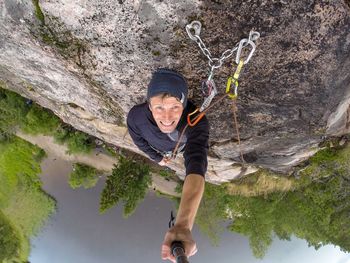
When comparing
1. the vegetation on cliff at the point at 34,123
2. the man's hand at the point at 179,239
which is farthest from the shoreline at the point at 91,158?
the man's hand at the point at 179,239

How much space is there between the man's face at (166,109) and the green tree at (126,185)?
10.2 ft

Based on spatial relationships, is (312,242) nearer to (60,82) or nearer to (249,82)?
(249,82)

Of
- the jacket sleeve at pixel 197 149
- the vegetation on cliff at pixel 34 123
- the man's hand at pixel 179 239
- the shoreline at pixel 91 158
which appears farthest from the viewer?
the shoreline at pixel 91 158

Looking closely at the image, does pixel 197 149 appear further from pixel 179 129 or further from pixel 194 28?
pixel 194 28

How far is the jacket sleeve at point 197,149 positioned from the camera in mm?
2389

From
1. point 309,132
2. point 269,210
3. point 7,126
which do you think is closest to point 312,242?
point 269,210

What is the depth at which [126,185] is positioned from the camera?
5.41m

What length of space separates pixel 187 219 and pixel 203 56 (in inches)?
48.1

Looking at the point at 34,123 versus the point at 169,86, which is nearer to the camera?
the point at 169,86

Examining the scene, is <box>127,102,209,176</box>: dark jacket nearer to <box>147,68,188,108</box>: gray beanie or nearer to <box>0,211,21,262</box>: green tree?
<box>147,68,188,108</box>: gray beanie

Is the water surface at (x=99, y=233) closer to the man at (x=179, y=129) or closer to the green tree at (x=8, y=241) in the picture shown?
the green tree at (x=8, y=241)

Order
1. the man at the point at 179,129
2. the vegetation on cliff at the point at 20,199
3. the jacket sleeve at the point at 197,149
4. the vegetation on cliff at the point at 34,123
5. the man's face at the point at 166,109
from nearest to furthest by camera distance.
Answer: the man at the point at 179,129, the man's face at the point at 166,109, the jacket sleeve at the point at 197,149, the vegetation on cliff at the point at 34,123, the vegetation on cliff at the point at 20,199

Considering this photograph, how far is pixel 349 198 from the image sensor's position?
5.32 metres

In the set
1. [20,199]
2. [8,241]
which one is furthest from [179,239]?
[8,241]
